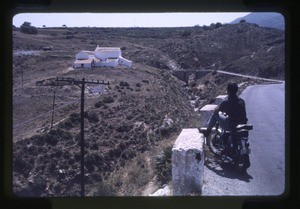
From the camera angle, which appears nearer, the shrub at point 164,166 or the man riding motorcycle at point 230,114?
the man riding motorcycle at point 230,114

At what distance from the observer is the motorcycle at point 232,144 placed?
218 inches

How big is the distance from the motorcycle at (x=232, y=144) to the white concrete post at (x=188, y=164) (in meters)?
0.18

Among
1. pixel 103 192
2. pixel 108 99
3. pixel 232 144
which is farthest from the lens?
pixel 108 99

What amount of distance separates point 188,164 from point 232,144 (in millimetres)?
605

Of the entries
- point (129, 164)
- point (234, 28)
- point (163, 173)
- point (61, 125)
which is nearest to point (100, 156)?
point (129, 164)

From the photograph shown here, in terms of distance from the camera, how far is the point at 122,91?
1638cm

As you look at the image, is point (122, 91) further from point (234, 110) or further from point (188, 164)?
point (234, 110)

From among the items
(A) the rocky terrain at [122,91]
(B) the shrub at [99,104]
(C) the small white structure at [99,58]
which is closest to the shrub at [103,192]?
(A) the rocky terrain at [122,91]

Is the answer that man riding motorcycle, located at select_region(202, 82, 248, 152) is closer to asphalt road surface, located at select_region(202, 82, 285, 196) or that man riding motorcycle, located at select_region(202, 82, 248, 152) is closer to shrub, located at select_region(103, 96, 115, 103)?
asphalt road surface, located at select_region(202, 82, 285, 196)

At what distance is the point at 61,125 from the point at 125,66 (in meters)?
2.92

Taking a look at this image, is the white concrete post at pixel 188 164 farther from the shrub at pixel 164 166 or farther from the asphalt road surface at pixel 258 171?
the shrub at pixel 164 166

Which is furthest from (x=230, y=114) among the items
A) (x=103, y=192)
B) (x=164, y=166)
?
(x=164, y=166)

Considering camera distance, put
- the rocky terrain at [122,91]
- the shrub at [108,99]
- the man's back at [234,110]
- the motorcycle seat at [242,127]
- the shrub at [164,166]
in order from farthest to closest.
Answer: the shrub at [108,99] → the rocky terrain at [122,91] → the shrub at [164,166] → the motorcycle seat at [242,127] → the man's back at [234,110]

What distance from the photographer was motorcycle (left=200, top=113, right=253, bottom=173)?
554 centimetres
